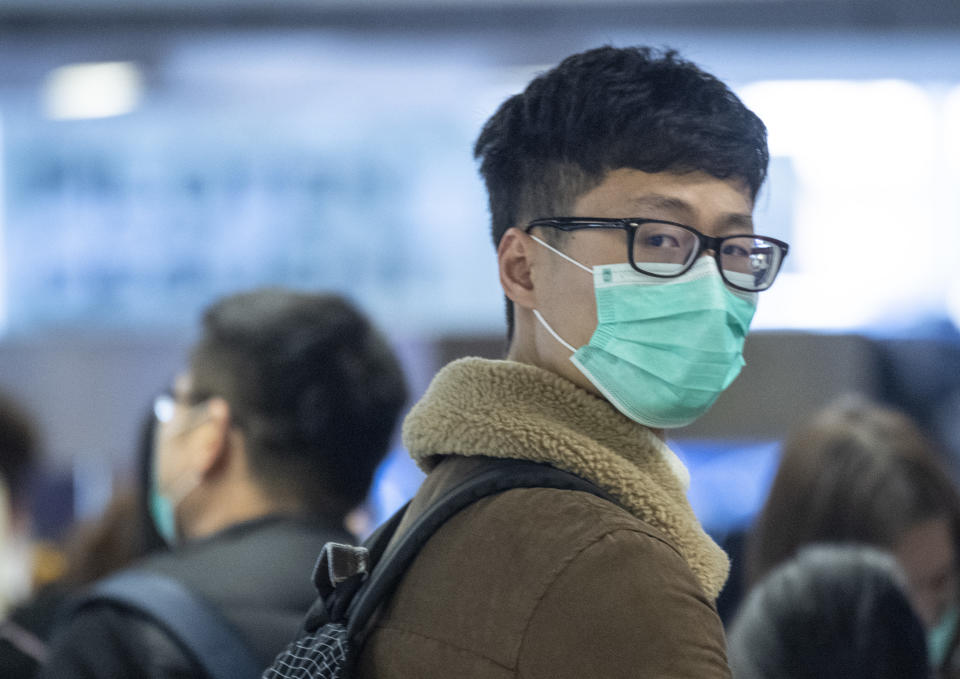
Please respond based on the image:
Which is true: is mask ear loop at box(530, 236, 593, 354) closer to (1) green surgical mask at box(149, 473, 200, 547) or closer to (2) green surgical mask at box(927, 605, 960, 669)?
(1) green surgical mask at box(149, 473, 200, 547)

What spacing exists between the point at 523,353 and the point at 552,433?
0.52 feet

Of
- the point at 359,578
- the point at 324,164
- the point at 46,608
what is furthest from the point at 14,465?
the point at 324,164

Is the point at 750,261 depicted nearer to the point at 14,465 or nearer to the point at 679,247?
the point at 679,247

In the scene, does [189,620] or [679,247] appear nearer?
[679,247]

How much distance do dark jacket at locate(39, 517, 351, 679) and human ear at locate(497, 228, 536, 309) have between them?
0.61 meters

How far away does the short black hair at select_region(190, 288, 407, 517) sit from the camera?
163 centimetres

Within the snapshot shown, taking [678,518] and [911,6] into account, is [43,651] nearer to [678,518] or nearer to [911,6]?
[678,518]

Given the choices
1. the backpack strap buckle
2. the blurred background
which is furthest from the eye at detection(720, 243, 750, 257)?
the blurred background

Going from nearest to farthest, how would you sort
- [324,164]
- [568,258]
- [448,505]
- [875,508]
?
[448,505] < [568,258] < [875,508] < [324,164]

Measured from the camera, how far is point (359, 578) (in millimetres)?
946

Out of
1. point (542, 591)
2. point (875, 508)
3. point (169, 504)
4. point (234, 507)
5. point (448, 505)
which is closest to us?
point (542, 591)

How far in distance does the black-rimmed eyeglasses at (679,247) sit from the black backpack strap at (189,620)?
2.28ft

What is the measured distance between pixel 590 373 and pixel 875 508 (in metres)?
1.15

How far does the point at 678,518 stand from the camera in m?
0.88
